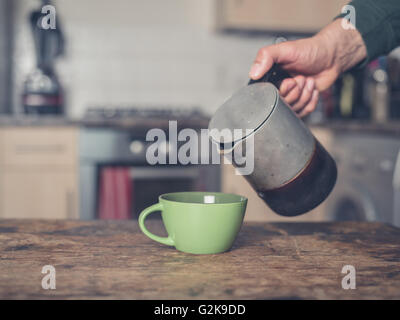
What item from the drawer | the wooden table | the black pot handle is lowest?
the wooden table

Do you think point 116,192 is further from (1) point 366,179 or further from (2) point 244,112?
(2) point 244,112

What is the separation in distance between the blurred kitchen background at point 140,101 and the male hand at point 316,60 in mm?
612

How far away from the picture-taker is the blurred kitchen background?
1.83 metres

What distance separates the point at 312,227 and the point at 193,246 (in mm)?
237

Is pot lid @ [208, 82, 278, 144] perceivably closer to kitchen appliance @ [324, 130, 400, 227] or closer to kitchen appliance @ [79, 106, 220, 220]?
kitchen appliance @ [324, 130, 400, 227]

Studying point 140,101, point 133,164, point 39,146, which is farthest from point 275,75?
point 140,101

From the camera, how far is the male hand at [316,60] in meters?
0.83

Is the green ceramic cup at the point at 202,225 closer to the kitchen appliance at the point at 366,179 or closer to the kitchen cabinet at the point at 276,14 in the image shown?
the kitchen appliance at the point at 366,179

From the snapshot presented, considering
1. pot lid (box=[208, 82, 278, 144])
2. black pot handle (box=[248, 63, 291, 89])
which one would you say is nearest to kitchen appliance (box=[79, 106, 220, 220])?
black pot handle (box=[248, 63, 291, 89])

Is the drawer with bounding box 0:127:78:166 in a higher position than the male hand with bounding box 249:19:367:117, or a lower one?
lower

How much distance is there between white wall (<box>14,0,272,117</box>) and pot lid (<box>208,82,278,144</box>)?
6.08 ft

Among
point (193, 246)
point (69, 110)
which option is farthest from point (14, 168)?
point (193, 246)

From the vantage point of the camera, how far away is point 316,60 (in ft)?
2.93
